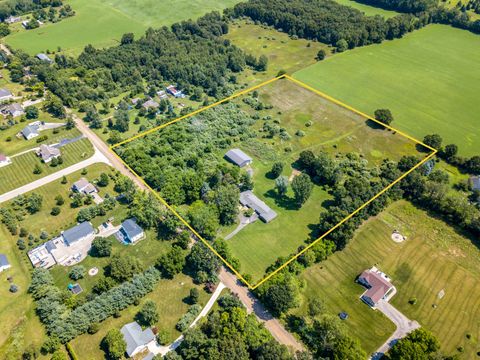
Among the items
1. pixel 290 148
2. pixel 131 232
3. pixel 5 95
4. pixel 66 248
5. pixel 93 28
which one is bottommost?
pixel 66 248

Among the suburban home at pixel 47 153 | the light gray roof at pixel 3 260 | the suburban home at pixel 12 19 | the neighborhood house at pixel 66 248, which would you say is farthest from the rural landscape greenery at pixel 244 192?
the suburban home at pixel 12 19

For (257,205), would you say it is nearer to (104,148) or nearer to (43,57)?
(104,148)

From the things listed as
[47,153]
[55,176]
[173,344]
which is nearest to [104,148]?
[47,153]

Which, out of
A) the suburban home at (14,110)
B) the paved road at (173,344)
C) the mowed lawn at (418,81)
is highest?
the mowed lawn at (418,81)

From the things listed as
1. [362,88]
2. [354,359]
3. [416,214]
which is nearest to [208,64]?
[362,88]

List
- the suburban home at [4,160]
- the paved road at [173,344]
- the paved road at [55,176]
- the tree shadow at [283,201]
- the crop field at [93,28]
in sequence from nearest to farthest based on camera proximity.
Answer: the paved road at [173,344], the tree shadow at [283,201], the paved road at [55,176], the suburban home at [4,160], the crop field at [93,28]

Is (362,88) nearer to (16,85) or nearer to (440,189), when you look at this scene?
(440,189)

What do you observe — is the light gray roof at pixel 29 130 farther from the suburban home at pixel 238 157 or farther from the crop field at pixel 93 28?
the suburban home at pixel 238 157

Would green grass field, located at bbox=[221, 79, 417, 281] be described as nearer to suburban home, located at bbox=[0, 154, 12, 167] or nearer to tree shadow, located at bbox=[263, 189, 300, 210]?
tree shadow, located at bbox=[263, 189, 300, 210]
